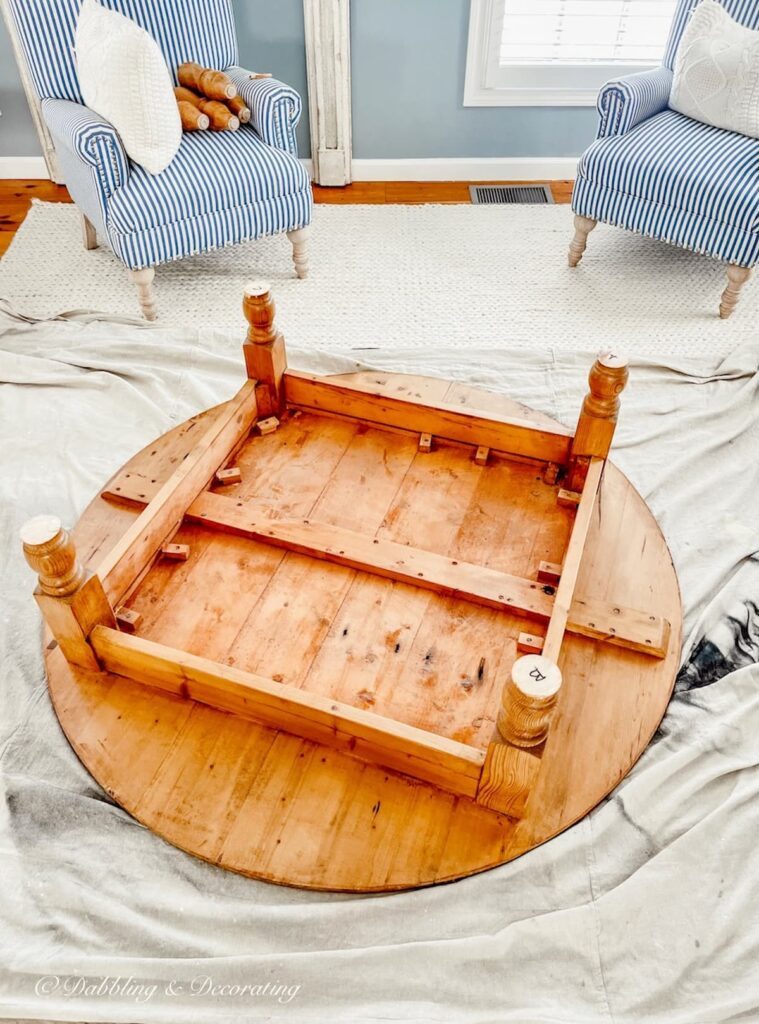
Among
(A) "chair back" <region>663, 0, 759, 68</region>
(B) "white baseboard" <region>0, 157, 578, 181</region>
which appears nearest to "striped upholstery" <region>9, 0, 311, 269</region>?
(B) "white baseboard" <region>0, 157, 578, 181</region>

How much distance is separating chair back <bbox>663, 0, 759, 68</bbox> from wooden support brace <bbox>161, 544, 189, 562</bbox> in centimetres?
259

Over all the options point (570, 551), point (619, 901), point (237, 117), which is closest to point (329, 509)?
point (570, 551)

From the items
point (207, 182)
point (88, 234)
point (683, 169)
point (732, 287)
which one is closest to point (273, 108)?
point (207, 182)

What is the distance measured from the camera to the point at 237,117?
107 inches

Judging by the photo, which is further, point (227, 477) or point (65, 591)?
point (227, 477)

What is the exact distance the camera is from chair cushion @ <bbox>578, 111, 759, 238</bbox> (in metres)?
2.51

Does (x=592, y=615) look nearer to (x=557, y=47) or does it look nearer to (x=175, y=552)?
(x=175, y=552)

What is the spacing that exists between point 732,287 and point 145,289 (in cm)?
197

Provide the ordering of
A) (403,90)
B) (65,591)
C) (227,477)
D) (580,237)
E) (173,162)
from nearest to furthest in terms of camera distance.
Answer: (65,591) < (227,477) < (173,162) < (580,237) < (403,90)

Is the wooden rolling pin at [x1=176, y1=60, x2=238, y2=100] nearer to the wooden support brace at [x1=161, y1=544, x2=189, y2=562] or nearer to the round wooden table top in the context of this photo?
the round wooden table top

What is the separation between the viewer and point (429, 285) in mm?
2949

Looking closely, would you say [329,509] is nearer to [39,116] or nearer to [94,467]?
[94,467]

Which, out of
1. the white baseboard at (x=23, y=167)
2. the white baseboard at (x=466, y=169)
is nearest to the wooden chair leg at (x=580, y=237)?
the white baseboard at (x=466, y=169)

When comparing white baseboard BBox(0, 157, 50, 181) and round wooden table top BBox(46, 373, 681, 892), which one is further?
white baseboard BBox(0, 157, 50, 181)
